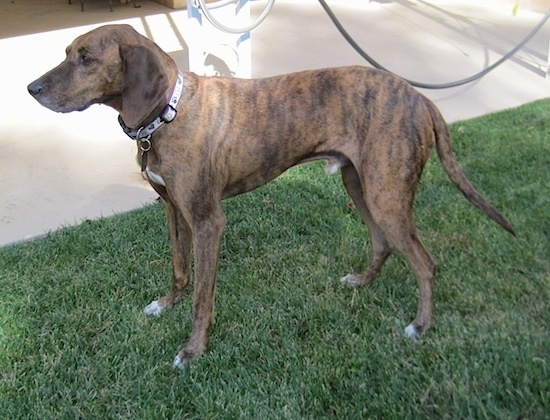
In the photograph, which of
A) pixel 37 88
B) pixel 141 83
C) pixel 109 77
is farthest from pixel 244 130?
pixel 37 88

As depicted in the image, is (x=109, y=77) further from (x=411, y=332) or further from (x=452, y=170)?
(x=411, y=332)

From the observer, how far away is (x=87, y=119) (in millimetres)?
5855

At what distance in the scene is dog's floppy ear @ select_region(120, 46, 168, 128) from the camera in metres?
2.72

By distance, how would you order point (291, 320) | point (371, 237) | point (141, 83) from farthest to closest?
point (371, 237), point (291, 320), point (141, 83)

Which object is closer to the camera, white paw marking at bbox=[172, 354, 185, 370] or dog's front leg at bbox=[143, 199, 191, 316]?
white paw marking at bbox=[172, 354, 185, 370]

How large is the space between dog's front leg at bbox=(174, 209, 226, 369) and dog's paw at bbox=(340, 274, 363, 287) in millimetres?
832

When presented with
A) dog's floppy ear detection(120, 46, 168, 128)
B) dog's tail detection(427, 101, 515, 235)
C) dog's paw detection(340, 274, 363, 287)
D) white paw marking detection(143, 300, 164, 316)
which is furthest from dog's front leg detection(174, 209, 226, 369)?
dog's tail detection(427, 101, 515, 235)

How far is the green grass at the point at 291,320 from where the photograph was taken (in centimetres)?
274

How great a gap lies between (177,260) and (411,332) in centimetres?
123

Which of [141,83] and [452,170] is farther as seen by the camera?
[452,170]

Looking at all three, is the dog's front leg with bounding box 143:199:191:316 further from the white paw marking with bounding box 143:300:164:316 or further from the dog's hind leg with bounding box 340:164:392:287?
the dog's hind leg with bounding box 340:164:392:287

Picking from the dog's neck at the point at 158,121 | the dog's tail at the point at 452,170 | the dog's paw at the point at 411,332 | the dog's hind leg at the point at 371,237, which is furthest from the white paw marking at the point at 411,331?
the dog's neck at the point at 158,121

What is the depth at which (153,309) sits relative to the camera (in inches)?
134

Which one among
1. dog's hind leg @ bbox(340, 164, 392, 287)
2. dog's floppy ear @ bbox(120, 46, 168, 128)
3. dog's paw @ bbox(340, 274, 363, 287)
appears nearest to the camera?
dog's floppy ear @ bbox(120, 46, 168, 128)
